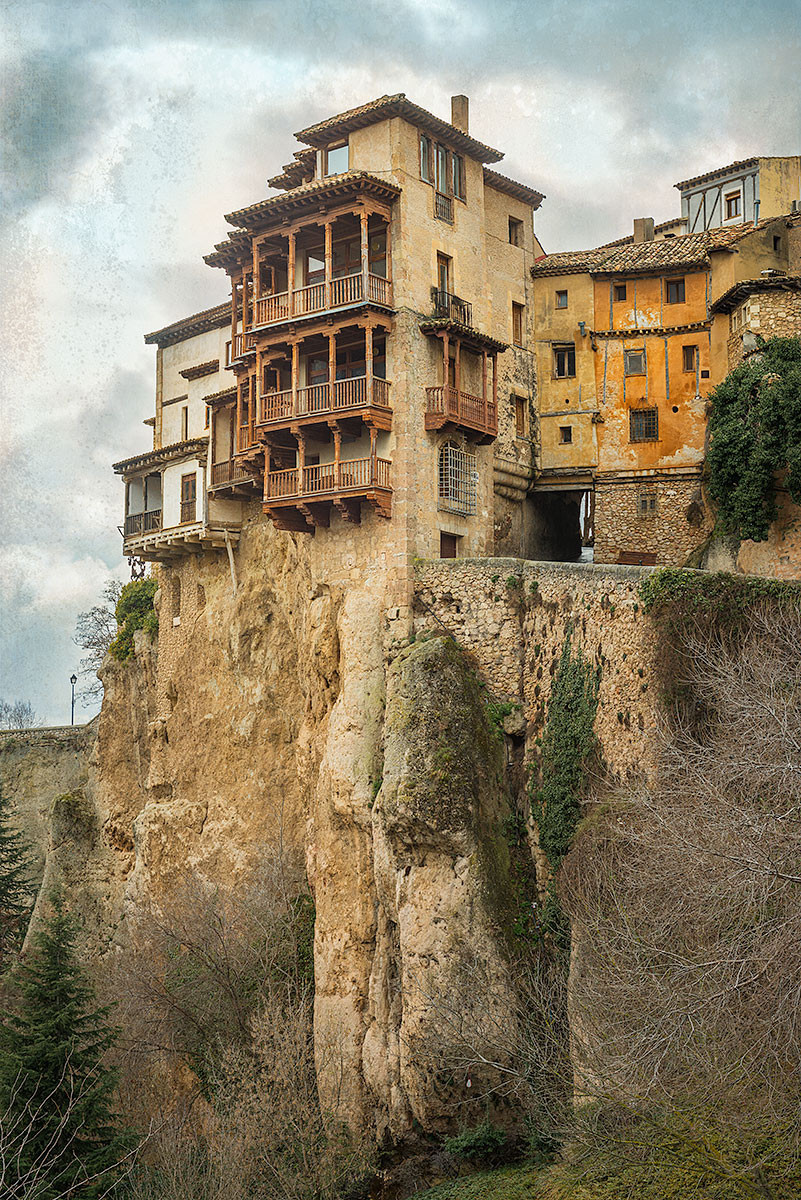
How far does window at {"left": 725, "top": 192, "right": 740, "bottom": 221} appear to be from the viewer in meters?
59.7

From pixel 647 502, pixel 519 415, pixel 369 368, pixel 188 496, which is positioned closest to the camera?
pixel 369 368

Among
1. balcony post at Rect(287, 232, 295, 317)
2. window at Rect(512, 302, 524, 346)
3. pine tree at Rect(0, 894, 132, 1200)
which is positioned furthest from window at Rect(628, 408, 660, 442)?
pine tree at Rect(0, 894, 132, 1200)

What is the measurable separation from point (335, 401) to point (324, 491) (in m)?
2.61

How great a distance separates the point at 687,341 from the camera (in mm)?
43344

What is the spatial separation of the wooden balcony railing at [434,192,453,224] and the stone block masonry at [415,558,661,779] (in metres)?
11.3

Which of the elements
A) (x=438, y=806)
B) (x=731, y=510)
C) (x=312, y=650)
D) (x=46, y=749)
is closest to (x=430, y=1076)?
(x=438, y=806)

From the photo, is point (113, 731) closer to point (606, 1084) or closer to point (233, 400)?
point (233, 400)

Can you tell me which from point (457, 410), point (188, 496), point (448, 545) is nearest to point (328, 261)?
point (457, 410)

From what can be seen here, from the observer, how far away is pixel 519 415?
4412cm

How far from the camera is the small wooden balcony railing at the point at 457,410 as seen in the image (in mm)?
38312

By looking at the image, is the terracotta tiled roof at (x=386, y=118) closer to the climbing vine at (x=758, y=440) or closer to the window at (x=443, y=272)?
the window at (x=443, y=272)

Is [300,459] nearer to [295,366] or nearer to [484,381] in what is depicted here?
[295,366]

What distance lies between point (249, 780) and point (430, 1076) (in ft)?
48.9

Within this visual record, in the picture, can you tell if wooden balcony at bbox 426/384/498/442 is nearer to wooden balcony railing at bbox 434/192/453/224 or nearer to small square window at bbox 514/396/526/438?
small square window at bbox 514/396/526/438
